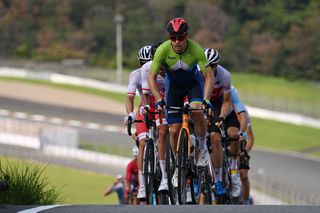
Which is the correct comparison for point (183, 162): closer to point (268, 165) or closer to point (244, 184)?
point (244, 184)

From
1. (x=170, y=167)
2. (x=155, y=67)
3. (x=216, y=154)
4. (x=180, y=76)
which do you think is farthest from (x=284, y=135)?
(x=155, y=67)

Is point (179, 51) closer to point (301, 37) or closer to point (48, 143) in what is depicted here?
point (48, 143)

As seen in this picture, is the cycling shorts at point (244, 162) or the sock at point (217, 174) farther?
the cycling shorts at point (244, 162)

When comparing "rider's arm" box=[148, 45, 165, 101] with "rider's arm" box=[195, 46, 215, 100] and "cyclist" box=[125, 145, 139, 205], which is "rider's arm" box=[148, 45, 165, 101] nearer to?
"rider's arm" box=[195, 46, 215, 100]

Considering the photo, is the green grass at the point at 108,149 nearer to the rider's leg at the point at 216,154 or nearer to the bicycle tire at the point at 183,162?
the rider's leg at the point at 216,154

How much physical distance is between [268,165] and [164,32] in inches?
2361

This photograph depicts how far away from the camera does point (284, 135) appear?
5359 cm

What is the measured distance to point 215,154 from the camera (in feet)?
43.8

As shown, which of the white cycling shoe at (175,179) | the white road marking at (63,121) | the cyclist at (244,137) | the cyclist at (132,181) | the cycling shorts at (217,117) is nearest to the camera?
the white cycling shoe at (175,179)

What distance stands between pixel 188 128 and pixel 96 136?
1552 inches

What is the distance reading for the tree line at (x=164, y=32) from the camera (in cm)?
9619

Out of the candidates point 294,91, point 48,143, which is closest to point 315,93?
point 294,91

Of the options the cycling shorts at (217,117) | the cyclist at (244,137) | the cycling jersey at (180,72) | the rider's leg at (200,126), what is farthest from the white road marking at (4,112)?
the cycling jersey at (180,72)

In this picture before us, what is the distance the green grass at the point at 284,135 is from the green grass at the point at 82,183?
14.3 metres
